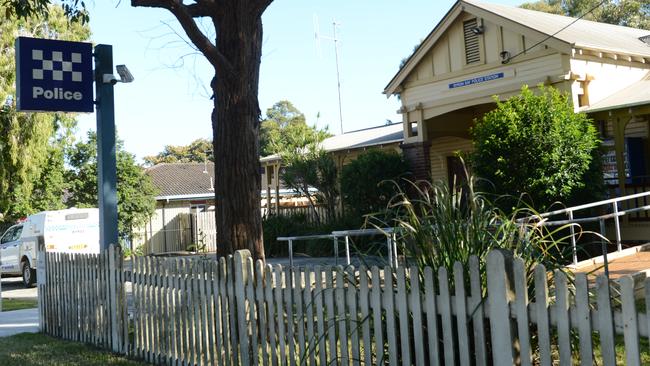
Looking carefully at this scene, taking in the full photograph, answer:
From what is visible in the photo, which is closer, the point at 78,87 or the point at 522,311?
the point at 522,311

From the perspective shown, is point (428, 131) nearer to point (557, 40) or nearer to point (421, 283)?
point (557, 40)

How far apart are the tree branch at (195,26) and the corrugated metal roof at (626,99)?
1022 centimetres

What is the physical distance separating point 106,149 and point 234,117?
3059mm

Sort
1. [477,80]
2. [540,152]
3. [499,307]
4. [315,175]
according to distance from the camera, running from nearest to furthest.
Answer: [499,307], [540,152], [477,80], [315,175]

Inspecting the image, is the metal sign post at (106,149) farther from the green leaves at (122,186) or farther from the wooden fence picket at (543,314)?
the green leaves at (122,186)

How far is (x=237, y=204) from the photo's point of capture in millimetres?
7352

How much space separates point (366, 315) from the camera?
4.87 metres

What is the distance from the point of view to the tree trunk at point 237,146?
7359 mm

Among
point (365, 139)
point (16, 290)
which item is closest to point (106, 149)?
point (16, 290)

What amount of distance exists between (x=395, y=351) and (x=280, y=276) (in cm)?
125

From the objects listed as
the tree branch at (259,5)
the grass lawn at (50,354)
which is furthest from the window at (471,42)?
the grass lawn at (50,354)

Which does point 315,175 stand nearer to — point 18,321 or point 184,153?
point 18,321

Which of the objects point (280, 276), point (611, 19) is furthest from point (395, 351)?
point (611, 19)

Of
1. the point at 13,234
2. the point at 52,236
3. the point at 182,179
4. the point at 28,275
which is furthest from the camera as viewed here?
the point at 182,179
